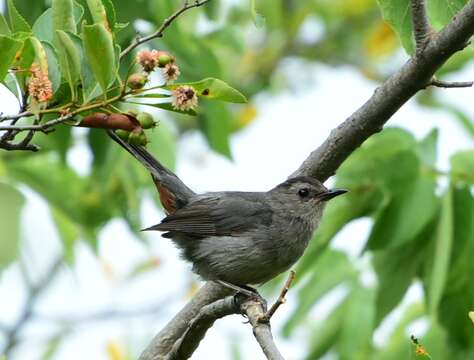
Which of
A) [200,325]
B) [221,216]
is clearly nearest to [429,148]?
[221,216]

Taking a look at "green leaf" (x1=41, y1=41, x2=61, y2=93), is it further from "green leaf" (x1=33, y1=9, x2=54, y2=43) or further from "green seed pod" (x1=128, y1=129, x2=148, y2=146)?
"green seed pod" (x1=128, y1=129, x2=148, y2=146)

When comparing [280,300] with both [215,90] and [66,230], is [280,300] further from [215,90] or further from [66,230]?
[66,230]

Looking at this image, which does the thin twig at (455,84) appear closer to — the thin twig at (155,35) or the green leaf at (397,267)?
the thin twig at (155,35)

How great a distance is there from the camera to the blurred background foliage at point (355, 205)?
202 inches

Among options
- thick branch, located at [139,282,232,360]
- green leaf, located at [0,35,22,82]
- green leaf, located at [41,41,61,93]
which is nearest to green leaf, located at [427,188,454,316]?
thick branch, located at [139,282,232,360]

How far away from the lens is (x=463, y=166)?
17.7ft

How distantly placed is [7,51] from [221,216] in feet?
10.3

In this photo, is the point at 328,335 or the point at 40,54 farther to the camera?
the point at 328,335

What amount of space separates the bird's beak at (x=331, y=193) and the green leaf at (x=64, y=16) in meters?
2.63

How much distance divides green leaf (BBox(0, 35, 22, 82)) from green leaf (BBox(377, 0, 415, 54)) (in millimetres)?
1456

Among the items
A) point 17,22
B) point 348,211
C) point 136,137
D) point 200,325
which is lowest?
point 200,325

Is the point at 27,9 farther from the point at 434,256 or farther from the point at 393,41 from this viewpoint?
the point at 393,41

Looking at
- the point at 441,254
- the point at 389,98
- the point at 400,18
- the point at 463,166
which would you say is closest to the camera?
the point at 400,18

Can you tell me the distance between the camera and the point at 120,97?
313cm
